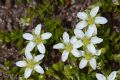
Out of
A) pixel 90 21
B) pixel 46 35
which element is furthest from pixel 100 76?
pixel 46 35

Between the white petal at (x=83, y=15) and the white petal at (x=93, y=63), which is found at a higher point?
the white petal at (x=83, y=15)

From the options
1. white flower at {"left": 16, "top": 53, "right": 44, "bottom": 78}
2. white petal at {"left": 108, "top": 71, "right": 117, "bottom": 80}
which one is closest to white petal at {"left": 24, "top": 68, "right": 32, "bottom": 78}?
white flower at {"left": 16, "top": 53, "right": 44, "bottom": 78}

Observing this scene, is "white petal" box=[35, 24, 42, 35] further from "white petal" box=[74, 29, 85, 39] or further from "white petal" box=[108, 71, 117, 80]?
"white petal" box=[108, 71, 117, 80]

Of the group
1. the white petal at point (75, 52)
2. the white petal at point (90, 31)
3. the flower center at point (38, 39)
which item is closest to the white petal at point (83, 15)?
the white petal at point (90, 31)

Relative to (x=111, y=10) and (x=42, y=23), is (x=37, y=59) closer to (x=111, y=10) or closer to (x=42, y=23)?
(x=42, y=23)

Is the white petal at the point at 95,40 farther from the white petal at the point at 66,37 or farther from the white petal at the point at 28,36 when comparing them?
the white petal at the point at 28,36

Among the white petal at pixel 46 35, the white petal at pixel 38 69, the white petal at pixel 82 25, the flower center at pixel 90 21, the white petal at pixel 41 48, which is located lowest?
the white petal at pixel 38 69
